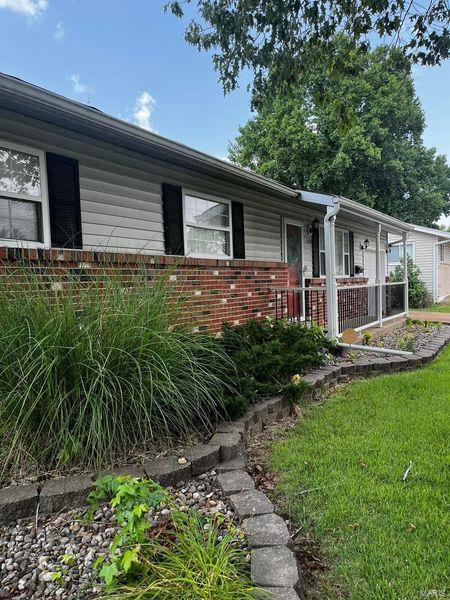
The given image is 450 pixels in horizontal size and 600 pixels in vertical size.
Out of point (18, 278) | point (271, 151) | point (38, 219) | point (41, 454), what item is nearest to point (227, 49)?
point (38, 219)

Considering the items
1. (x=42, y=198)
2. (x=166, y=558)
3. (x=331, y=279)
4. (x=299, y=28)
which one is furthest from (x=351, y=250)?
(x=166, y=558)

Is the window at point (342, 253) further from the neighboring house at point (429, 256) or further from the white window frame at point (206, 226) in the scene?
the neighboring house at point (429, 256)

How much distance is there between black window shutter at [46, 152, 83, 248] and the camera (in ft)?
12.4

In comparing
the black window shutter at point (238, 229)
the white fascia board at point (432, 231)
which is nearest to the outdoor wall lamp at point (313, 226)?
the black window shutter at point (238, 229)

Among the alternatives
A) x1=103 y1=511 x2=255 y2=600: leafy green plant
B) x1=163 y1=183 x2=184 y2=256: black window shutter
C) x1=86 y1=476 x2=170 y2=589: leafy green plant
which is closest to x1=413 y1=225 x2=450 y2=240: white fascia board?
x1=163 y1=183 x2=184 y2=256: black window shutter

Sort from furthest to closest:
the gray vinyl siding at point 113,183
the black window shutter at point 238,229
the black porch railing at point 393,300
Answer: the black porch railing at point 393,300 → the black window shutter at point 238,229 → the gray vinyl siding at point 113,183

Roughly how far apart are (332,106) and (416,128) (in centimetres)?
1723

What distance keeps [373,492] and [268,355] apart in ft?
5.70

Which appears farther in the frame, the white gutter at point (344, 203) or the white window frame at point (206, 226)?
the white gutter at point (344, 203)

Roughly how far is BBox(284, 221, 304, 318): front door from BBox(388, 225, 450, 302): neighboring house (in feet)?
34.2

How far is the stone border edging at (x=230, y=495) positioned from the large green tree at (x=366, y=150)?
16785mm

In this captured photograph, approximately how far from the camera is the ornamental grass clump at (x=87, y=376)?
2.16 m

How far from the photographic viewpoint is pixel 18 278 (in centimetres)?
273

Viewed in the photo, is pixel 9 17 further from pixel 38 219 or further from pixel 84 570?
pixel 84 570
